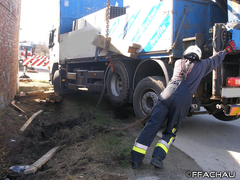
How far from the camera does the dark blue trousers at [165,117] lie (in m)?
3.39

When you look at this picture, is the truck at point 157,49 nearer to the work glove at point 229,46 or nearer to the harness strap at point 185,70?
the work glove at point 229,46

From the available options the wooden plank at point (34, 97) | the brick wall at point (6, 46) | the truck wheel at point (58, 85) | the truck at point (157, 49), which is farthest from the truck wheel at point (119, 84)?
the truck wheel at point (58, 85)

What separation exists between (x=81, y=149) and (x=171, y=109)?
165cm

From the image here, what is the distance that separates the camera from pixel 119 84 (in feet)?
21.5

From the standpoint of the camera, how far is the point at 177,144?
443 centimetres

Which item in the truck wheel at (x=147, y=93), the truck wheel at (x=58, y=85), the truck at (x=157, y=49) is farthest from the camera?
the truck wheel at (x=58, y=85)

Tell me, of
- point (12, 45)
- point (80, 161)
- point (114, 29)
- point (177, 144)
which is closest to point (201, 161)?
point (177, 144)

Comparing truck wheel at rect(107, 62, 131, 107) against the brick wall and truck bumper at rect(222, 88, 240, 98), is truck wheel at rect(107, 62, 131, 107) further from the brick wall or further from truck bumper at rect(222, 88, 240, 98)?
the brick wall

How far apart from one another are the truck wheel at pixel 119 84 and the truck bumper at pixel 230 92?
7.73 ft

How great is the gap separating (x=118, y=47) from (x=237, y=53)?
104 inches

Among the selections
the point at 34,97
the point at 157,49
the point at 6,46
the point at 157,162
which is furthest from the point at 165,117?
the point at 34,97

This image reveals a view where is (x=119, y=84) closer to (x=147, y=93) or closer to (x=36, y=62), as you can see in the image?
(x=147, y=93)

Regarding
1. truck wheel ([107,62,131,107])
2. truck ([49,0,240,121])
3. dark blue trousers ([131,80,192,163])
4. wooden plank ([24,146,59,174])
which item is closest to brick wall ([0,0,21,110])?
truck ([49,0,240,121])

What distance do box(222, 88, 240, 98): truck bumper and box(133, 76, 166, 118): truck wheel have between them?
3.76 ft
